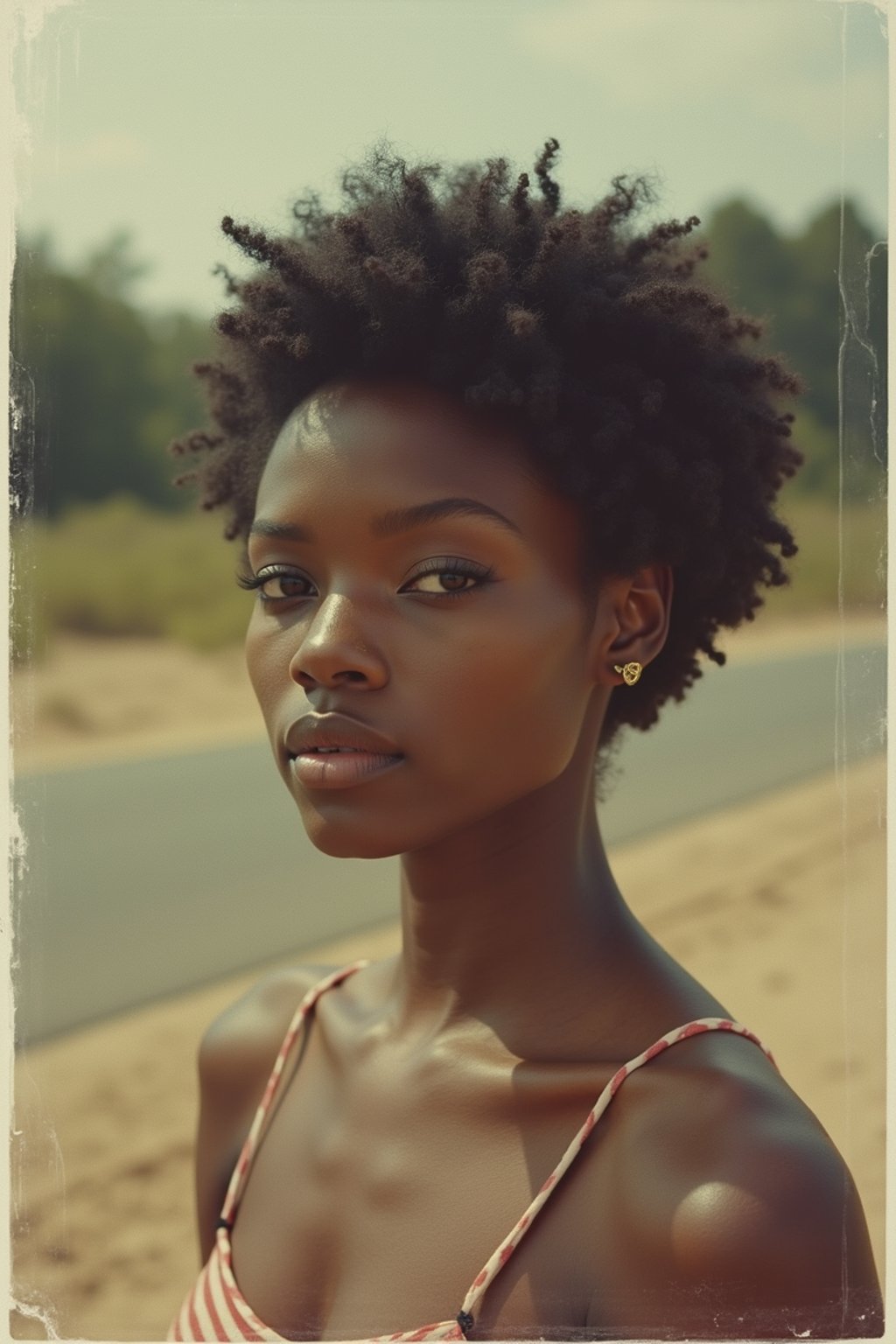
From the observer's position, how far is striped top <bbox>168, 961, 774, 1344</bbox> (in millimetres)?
2039

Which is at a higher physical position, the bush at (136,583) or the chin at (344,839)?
the bush at (136,583)

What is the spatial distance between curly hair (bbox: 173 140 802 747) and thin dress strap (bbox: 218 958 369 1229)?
3.22 ft

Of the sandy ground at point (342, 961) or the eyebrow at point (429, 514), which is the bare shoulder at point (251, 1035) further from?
the eyebrow at point (429, 514)

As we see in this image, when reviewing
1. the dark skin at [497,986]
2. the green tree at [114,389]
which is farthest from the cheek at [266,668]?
the green tree at [114,389]

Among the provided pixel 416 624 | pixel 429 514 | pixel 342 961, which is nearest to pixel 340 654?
pixel 416 624

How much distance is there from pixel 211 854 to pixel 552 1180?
366 inches

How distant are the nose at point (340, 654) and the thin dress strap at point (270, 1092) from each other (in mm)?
856

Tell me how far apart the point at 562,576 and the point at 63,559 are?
24.5 m

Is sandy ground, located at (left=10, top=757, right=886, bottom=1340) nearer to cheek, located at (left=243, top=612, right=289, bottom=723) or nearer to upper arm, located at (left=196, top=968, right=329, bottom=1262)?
upper arm, located at (left=196, top=968, right=329, bottom=1262)

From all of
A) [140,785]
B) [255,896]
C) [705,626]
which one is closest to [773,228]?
[140,785]

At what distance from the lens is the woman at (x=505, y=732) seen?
1979mm

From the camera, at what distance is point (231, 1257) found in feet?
8.09

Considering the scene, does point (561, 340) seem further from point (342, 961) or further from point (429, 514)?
point (342, 961)

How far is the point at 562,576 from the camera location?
2123mm
